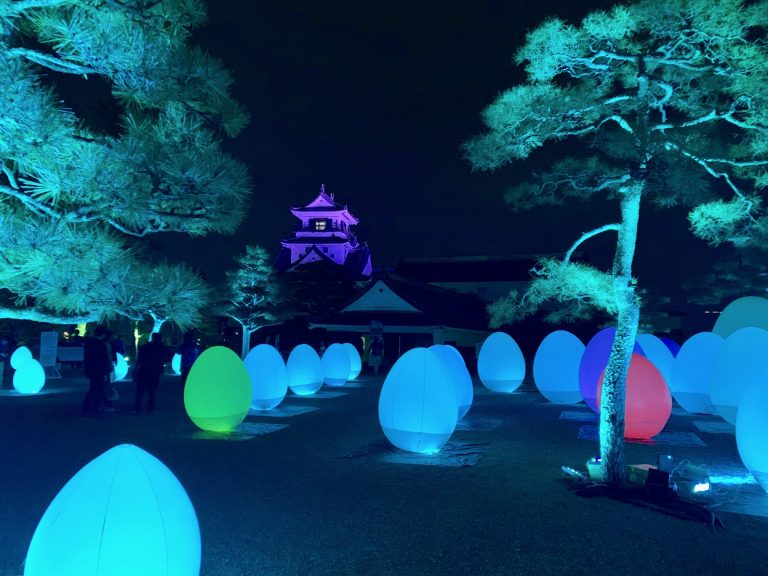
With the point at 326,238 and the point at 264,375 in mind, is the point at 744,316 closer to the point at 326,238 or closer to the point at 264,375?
the point at 264,375

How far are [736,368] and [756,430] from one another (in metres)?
5.20

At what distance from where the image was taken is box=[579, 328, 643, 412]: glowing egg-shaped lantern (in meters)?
12.5

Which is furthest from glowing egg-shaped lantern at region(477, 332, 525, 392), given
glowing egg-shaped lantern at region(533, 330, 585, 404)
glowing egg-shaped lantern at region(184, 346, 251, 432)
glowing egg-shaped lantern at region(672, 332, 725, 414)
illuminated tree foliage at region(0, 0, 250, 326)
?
illuminated tree foliage at region(0, 0, 250, 326)

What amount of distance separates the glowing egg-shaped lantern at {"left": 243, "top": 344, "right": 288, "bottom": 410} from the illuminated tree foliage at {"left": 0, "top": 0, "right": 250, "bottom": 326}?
26.4 feet

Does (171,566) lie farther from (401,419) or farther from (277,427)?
(277,427)

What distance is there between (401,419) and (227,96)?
5.67 metres

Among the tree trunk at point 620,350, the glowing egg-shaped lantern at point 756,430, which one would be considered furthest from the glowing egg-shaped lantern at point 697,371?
the tree trunk at point 620,350

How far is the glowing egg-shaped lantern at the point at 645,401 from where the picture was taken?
9.77 m

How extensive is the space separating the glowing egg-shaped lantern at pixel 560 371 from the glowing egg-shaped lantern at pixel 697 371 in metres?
2.64

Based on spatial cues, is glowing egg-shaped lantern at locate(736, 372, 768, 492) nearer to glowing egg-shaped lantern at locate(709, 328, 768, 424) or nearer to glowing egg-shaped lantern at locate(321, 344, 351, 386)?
glowing egg-shaped lantern at locate(709, 328, 768, 424)

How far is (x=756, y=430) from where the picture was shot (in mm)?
6250

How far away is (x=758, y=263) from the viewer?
71.3ft

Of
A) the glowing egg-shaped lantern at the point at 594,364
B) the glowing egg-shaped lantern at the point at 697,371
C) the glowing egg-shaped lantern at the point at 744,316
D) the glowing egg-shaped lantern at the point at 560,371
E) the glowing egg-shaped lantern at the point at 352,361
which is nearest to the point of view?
the glowing egg-shaped lantern at the point at 594,364

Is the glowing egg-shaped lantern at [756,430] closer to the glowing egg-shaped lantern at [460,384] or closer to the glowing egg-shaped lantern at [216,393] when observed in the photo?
the glowing egg-shaped lantern at [460,384]
